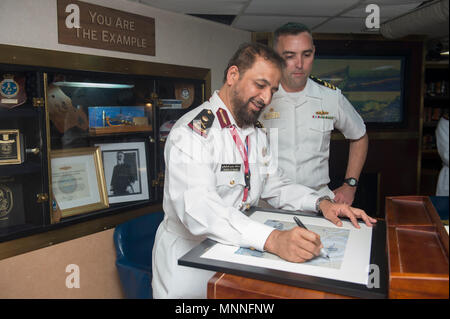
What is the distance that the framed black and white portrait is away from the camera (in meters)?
2.86

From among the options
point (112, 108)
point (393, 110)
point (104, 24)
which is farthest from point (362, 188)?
point (104, 24)

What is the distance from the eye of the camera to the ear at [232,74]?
161 cm

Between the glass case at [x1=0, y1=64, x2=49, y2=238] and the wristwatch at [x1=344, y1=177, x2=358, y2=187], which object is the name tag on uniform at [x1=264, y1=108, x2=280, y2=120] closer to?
the wristwatch at [x1=344, y1=177, x2=358, y2=187]

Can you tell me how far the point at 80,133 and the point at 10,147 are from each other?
49 cm

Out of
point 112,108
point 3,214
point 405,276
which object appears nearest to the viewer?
point 405,276

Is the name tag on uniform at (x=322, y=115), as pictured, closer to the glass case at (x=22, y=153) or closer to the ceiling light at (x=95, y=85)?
the ceiling light at (x=95, y=85)

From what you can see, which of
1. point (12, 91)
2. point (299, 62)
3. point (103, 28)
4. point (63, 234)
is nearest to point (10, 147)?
point (12, 91)

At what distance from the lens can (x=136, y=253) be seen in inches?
107

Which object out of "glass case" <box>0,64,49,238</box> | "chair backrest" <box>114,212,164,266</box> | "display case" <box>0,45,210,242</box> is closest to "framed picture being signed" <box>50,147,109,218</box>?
"display case" <box>0,45,210,242</box>

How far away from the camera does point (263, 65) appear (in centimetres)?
154

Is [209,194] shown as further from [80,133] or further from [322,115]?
[80,133]

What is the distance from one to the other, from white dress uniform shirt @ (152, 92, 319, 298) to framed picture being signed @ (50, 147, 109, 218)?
1071mm
